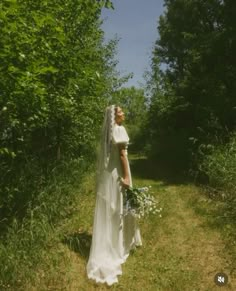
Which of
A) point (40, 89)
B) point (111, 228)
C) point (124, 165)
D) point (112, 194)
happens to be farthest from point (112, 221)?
point (40, 89)

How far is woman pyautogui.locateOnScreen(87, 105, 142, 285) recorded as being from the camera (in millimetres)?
6750

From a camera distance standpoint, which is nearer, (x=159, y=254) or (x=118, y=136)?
(x=118, y=136)

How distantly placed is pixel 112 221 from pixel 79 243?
0.79 m

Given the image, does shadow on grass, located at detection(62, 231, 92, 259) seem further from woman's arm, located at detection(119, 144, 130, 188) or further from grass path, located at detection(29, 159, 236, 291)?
woman's arm, located at detection(119, 144, 130, 188)

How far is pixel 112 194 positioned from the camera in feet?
22.8

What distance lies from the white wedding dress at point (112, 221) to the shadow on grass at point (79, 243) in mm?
424

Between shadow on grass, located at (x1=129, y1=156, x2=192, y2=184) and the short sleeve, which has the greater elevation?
the short sleeve

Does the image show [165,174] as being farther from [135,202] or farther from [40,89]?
[40,89]

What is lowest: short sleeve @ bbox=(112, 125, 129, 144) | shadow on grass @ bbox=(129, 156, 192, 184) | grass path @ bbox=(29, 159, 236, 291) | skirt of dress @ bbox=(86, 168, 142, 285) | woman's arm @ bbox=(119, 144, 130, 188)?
shadow on grass @ bbox=(129, 156, 192, 184)

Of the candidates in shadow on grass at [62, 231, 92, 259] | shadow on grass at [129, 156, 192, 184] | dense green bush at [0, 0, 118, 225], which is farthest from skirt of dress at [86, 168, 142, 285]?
shadow on grass at [129, 156, 192, 184]

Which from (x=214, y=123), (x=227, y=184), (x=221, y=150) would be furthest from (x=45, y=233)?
(x=214, y=123)

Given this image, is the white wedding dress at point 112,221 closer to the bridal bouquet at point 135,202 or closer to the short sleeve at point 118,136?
the short sleeve at point 118,136

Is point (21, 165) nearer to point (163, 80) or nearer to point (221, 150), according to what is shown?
point (221, 150)

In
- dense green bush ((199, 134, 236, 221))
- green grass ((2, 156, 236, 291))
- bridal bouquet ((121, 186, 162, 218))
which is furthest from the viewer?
Answer: dense green bush ((199, 134, 236, 221))
